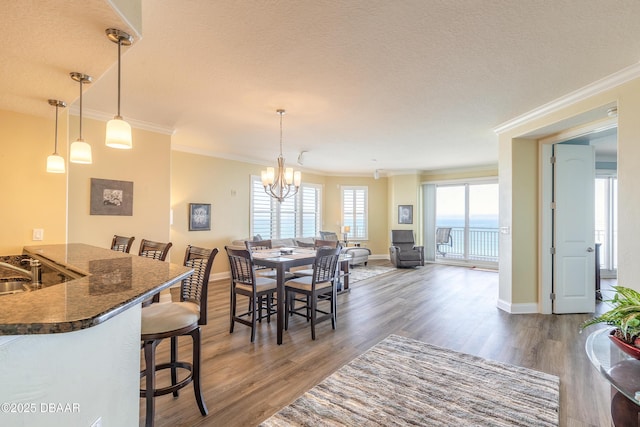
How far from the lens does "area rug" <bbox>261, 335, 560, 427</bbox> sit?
2.04 metres

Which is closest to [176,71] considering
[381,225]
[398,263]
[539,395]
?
[539,395]

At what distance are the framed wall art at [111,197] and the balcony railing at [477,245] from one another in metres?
7.93

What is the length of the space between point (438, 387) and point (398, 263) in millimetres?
5746

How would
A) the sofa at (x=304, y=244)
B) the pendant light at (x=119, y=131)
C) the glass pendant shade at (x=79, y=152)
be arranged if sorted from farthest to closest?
the sofa at (x=304, y=244) < the glass pendant shade at (x=79, y=152) < the pendant light at (x=119, y=131)

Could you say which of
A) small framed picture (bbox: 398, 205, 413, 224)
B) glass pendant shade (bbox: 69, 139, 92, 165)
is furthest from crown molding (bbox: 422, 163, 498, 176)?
glass pendant shade (bbox: 69, 139, 92, 165)

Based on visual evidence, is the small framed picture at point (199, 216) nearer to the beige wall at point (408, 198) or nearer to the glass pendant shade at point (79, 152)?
the glass pendant shade at point (79, 152)

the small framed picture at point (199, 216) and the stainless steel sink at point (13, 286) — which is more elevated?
the small framed picture at point (199, 216)

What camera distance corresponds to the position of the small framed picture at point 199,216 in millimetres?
5996

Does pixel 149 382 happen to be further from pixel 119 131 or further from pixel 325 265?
pixel 325 265

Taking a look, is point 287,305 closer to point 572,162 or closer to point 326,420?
point 326,420

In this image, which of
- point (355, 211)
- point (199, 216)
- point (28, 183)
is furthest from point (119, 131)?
point (355, 211)

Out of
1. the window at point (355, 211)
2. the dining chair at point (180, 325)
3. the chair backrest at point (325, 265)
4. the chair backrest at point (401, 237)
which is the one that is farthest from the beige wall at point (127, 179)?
the chair backrest at point (401, 237)

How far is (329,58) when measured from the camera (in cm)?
252

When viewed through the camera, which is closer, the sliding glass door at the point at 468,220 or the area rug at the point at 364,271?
the area rug at the point at 364,271
